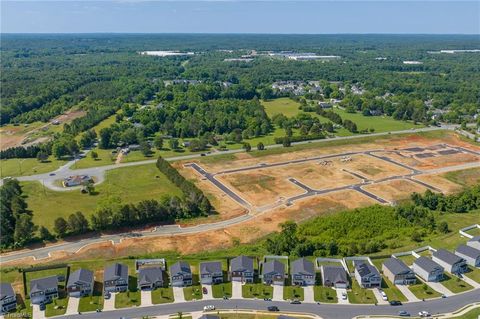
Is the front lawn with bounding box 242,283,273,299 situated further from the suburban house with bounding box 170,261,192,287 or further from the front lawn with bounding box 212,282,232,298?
the suburban house with bounding box 170,261,192,287

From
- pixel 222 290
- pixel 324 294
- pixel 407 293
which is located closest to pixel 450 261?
pixel 407 293

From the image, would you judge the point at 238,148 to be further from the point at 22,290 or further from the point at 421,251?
the point at 22,290

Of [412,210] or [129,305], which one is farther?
[412,210]

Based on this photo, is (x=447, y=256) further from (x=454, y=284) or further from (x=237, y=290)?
(x=237, y=290)

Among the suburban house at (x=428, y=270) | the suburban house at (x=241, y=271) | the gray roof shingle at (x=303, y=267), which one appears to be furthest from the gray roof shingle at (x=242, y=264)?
the suburban house at (x=428, y=270)

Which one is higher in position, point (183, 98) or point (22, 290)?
point (183, 98)

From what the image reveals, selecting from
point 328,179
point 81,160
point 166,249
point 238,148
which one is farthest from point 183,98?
point 166,249

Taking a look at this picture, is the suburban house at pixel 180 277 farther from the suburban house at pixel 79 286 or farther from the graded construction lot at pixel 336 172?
the graded construction lot at pixel 336 172
